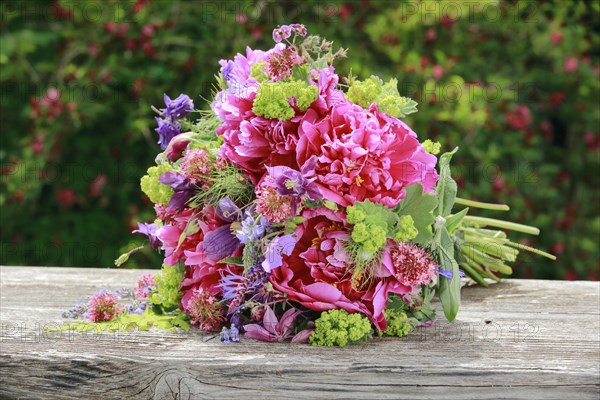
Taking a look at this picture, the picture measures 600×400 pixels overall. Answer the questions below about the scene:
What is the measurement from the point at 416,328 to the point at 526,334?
0.21 m

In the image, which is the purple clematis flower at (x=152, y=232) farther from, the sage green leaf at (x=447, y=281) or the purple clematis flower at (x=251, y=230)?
the sage green leaf at (x=447, y=281)

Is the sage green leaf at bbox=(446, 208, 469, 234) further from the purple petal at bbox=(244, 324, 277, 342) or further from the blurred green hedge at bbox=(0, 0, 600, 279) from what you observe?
the blurred green hedge at bbox=(0, 0, 600, 279)

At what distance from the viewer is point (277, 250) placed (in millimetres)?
1426

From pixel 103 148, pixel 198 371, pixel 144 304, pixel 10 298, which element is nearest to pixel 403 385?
pixel 198 371

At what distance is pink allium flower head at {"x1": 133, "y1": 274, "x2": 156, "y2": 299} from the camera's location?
1.72 metres

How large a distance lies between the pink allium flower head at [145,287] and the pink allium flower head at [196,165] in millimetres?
313

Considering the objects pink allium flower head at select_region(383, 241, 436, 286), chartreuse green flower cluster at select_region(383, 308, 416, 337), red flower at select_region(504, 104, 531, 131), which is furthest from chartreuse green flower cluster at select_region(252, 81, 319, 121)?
red flower at select_region(504, 104, 531, 131)

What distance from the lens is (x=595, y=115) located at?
3871 millimetres

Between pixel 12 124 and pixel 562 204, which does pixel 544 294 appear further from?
pixel 12 124

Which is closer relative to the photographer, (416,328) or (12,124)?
(416,328)

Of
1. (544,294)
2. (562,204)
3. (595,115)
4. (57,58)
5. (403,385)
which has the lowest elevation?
(403,385)

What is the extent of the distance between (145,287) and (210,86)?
5.39ft

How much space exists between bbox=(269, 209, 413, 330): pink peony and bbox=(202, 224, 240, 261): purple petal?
95mm

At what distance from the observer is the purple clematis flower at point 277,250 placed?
142 centimetres
